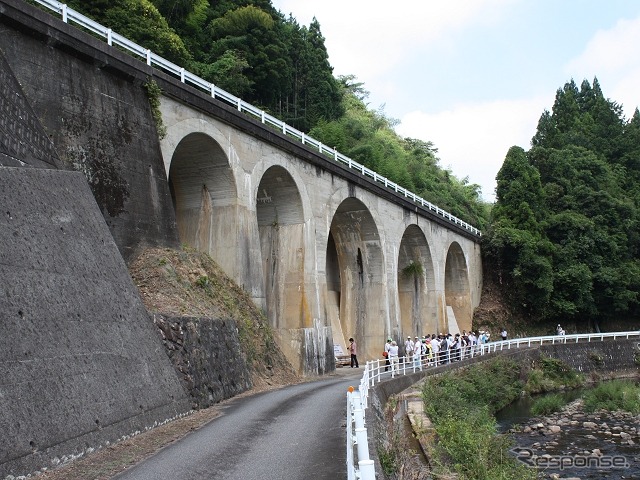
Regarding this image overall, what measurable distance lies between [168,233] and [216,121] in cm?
473

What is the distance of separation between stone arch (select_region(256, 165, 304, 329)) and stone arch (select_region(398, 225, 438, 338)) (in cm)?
1458

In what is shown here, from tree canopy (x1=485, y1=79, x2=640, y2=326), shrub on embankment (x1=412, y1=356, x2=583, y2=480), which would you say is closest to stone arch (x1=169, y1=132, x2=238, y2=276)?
shrub on embankment (x1=412, y1=356, x2=583, y2=480)

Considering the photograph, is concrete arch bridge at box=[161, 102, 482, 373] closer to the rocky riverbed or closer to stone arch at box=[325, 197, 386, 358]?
stone arch at box=[325, 197, 386, 358]

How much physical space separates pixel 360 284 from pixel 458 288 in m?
14.8

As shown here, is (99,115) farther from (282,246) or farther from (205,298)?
(282,246)

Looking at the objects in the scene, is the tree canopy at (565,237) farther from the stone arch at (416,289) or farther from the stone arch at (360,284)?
the stone arch at (360,284)

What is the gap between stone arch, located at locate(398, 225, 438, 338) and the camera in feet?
123

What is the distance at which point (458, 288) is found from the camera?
144 feet

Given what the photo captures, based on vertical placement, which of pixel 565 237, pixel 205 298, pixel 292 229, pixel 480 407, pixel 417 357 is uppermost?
pixel 565 237

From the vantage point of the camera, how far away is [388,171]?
4878 centimetres

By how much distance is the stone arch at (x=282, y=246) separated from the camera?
2311 cm

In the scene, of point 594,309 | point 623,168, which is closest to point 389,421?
point 594,309

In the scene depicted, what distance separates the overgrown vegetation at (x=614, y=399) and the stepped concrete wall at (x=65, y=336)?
18.8 metres

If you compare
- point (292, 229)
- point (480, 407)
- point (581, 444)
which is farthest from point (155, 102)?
point (581, 444)
